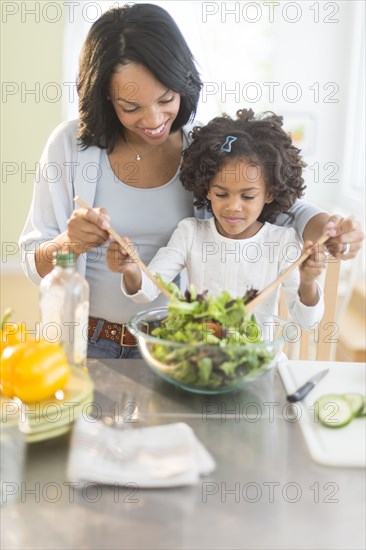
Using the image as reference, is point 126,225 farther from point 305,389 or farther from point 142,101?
point 305,389

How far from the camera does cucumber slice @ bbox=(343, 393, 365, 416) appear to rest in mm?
1032

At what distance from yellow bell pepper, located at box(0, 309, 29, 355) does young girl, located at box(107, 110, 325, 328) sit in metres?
0.40

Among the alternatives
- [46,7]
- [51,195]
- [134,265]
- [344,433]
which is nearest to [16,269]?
[46,7]

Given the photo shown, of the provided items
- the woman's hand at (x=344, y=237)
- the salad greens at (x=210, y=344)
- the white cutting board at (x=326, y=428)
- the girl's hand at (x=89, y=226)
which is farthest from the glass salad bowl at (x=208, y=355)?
the woman's hand at (x=344, y=237)

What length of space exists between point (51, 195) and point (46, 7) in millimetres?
2076

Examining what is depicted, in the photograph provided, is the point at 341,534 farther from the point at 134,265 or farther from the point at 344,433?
the point at 134,265

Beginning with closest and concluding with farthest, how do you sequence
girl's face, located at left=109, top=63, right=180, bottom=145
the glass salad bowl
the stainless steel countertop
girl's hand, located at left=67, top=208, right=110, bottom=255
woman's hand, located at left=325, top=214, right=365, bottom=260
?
1. the stainless steel countertop
2. the glass salad bowl
3. girl's hand, located at left=67, top=208, right=110, bottom=255
4. woman's hand, located at left=325, top=214, right=365, bottom=260
5. girl's face, located at left=109, top=63, right=180, bottom=145

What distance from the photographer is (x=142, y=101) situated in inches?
56.1

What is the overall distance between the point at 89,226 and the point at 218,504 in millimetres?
593

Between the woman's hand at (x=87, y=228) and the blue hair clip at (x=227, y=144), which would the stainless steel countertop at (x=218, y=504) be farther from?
the blue hair clip at (x=227, y=144)

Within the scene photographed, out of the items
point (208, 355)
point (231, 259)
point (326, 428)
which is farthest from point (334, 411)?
point (231, 259)

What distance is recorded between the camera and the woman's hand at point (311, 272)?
126 cm

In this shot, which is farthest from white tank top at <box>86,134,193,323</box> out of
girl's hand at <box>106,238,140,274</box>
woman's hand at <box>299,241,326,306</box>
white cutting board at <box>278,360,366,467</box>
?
white cutting board at <box>278,360,366,467</box>

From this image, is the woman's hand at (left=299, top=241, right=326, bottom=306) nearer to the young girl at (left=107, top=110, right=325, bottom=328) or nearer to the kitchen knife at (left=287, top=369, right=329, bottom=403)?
the young girl at (left=107, top=110, right=325, bottom=328)
